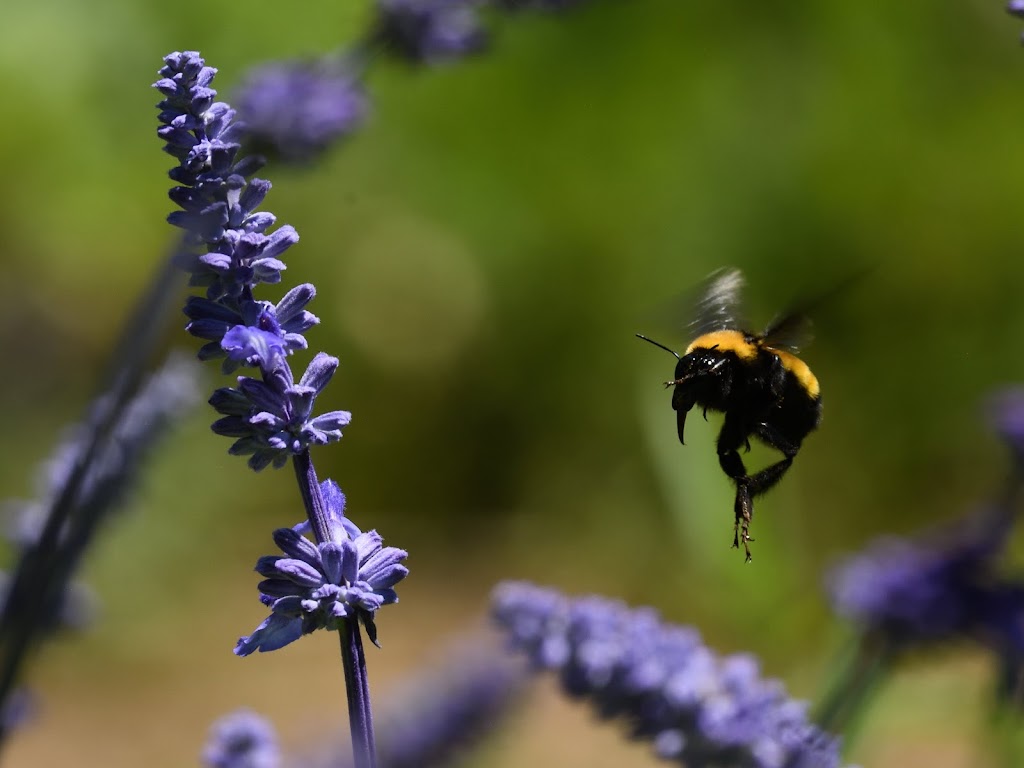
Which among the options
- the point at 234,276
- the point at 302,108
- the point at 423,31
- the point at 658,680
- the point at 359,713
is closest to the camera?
the point at 359,713

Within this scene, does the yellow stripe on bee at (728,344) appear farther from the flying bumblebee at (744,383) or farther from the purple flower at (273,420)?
the purple flower at (273,420)

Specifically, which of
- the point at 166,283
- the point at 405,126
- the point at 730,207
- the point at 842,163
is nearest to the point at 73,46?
the point at 405,126

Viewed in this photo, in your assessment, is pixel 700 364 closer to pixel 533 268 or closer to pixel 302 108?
pixel 302 108

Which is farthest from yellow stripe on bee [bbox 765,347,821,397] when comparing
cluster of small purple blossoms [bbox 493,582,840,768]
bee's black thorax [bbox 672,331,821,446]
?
cluster of small purple blossoms [bbox 493,582,840,768]

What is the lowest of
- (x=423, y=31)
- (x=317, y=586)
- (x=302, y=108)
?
(x=317, y=586)

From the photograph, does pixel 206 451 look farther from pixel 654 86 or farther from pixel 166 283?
pixel 166 283

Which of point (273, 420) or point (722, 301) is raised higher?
point (722, 301)

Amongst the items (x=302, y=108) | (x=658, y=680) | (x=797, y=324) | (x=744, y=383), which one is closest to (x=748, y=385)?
(x=744, y=383)

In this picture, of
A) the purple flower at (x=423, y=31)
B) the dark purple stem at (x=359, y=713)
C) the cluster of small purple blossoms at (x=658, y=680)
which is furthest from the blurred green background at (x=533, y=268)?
the dark purple stem at (x=359, y=713)
